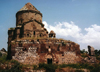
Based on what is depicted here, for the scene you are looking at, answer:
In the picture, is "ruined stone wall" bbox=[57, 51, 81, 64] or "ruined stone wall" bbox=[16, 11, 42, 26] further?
"ruined stone wall" bbox=[16, 11, 42, 26]

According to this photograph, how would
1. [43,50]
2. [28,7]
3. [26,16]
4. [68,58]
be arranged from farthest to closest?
[28,7], [26,16], [68,58], [43,50]

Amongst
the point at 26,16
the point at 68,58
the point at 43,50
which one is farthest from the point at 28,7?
the point at 68,58

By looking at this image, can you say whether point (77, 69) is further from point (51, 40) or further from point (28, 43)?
point (28, 43)

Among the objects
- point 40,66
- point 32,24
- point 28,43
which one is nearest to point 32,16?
point 32,24

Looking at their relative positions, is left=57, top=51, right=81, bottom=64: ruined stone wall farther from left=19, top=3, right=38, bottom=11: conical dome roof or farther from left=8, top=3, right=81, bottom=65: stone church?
left=19, top=3, right=38, bottom=11: conical dome roof

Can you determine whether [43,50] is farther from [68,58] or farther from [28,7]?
[28,7]

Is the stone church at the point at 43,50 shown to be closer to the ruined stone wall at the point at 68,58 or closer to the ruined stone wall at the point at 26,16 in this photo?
the ruined stone wall at the point at 68,58

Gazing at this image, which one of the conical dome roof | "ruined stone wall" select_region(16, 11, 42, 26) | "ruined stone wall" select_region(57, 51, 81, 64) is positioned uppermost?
the conical dome roof

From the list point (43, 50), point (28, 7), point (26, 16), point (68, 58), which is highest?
point (28, 7)

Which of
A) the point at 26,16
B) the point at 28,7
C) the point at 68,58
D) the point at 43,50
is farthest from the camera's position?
the point at 28,7

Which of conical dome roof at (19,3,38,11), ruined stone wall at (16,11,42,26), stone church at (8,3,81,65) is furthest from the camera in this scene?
conical dome roof at (19,3,38,11)

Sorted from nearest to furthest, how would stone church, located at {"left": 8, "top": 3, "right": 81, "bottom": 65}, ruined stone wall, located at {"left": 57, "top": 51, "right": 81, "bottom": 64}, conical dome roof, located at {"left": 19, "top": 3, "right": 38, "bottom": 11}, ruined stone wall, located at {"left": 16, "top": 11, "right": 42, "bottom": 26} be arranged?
stone church, located at {"left": 8, "top": 3, "right": 81, "bottom": 65}
ruined stone wall, located at {"left": 57, "top": 51, "right": 81, "bottom": 64}
ruined stone wall, located at {"left": 16, "top": 11, "right": 42, "bottom": 26}
conical dome roof, located at {"left": 19, "top": 3, "right": 38, "bottom": 11}

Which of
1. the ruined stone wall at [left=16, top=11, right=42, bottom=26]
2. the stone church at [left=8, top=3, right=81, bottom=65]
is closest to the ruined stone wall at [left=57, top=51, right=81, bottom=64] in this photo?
the stone church at [left=8, top=3, right=81, bottom=65]

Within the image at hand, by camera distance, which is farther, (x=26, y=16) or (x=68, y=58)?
(x=26, y=16)
